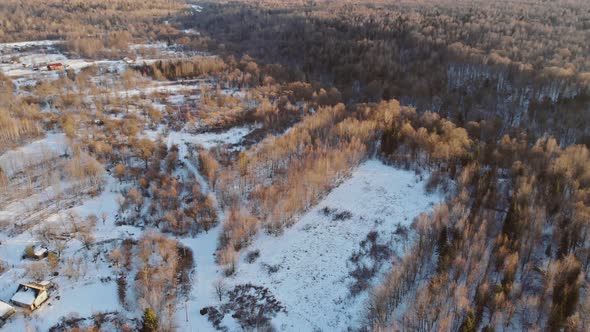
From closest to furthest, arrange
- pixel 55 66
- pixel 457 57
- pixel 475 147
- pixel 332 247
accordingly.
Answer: pixel 332 247
pixel 475 147
pixel 55 66
pixel 457 57

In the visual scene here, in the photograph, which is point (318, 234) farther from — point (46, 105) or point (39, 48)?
point (39, 48)


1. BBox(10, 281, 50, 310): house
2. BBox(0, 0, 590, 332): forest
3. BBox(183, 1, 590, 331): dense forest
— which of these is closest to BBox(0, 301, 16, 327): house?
BBox(10, 281, 50, 310): house

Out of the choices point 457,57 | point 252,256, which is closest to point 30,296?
point 252,256

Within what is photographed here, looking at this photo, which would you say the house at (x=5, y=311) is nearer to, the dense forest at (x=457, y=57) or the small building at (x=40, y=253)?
the small building at (x=40, y=253)

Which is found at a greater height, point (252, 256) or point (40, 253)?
point (40, 253)

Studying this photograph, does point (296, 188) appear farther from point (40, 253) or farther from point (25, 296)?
point (25, 296)

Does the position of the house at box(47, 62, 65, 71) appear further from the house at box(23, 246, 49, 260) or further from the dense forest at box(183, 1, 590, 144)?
the house at box(23, 246, 49, 260)

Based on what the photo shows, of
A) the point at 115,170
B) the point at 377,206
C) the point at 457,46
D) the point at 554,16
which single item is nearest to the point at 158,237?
the point at 115,170
